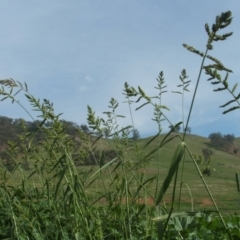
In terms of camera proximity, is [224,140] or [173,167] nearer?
[173,167]

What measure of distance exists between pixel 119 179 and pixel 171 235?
63 cm

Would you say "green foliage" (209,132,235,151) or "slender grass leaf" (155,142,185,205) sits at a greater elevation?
"green foliage" (209,132,235,151)

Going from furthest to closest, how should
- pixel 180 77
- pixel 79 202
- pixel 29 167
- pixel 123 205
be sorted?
pixel 29 167
pixel 123 205
pixel 79 202
pixel 180 77

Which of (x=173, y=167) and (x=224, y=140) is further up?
(x=224, y=140)

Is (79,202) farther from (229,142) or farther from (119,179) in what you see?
(229,142)

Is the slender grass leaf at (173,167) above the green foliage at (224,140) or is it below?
below

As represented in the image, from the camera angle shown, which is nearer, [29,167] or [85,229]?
[85,229]

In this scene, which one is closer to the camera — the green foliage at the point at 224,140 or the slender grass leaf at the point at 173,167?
the slender grass leaf at the point at 173,167

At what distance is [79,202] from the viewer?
285 centimetres

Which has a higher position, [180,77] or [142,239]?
[180,77]

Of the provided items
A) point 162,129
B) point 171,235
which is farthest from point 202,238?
point 162,129

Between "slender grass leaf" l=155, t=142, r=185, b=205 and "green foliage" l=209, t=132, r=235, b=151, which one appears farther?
"green foliage" l=209, t=132, r=235, b=151

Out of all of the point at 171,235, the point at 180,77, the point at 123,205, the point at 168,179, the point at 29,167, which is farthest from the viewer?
the point at 29,167

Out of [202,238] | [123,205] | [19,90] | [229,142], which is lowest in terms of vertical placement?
[202,238]
